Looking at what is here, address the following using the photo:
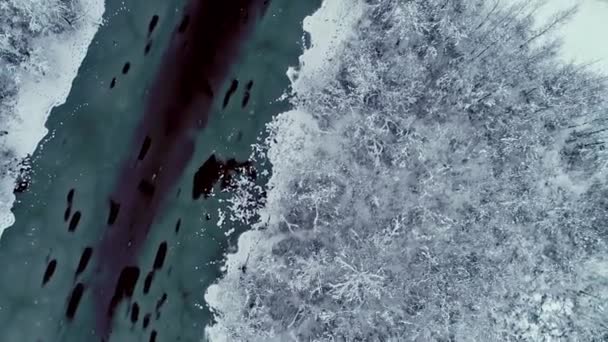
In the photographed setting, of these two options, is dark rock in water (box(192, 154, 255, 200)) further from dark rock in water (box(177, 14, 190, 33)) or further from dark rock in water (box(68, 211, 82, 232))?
dark rock in water (box(177, 14, 190, 33))

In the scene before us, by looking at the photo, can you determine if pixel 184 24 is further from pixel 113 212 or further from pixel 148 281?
pixel 148 281

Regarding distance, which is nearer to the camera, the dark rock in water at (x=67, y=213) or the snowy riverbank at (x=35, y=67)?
the snowy riverbank at (x=35, y=67)

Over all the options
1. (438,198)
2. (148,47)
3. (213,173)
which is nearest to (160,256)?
(213,173)

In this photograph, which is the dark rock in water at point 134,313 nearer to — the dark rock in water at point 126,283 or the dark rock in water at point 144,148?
the dark rock in water at point 126,283

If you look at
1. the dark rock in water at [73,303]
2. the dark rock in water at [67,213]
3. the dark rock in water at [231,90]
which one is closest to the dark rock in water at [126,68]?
the dark rock in water at [231,90]

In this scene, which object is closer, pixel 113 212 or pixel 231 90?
pixel 113 212

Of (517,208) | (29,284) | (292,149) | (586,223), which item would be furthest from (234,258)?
(586,223)
